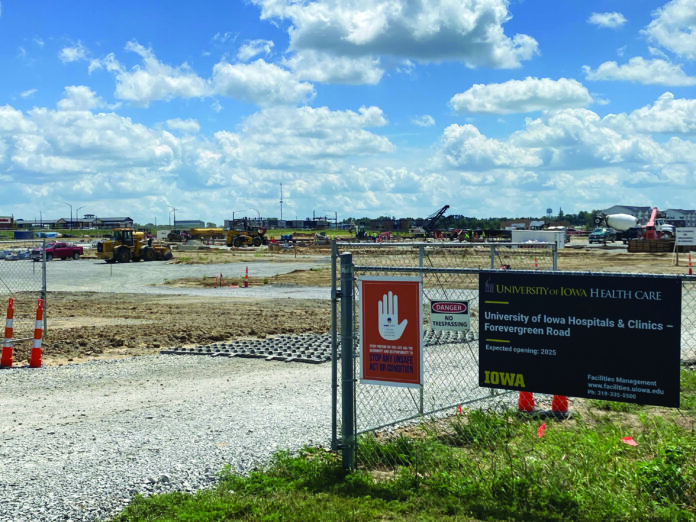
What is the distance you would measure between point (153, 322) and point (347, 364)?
14479 millimetres

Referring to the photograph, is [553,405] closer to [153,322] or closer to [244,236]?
[153,322]

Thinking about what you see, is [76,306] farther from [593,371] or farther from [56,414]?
[593,371]

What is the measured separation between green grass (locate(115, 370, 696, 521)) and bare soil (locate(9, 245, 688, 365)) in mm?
8825

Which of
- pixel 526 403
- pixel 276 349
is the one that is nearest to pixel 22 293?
pixel 276 349

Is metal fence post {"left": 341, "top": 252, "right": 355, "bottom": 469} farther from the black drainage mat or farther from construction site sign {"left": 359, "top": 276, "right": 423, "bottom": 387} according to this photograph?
the black drainage mat

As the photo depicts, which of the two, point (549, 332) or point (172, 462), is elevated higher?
point (549, 332)

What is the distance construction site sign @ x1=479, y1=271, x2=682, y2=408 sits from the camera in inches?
193

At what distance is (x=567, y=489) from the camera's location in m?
5.28

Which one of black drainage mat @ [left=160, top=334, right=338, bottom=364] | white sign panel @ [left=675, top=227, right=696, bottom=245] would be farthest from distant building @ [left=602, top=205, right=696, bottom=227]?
black drainage mat @ [left=160, top=334, right=338, bottom=364]

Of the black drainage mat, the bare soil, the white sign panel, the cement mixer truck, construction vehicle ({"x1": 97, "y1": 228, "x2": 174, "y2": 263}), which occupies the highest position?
the cement mixer truck

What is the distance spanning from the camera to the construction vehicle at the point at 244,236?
75.8 metres

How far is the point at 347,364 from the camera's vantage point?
19.7ft

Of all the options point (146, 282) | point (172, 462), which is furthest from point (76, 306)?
point (172, 462)

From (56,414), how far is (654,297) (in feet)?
23.1
